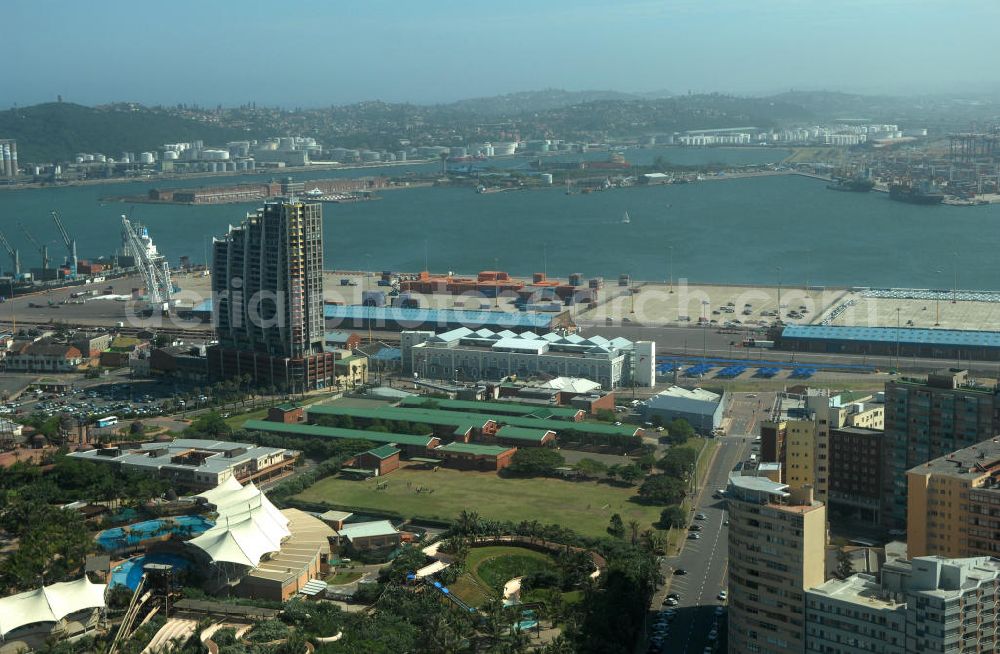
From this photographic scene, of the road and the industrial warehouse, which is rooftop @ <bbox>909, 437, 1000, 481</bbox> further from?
the industrial warehouse

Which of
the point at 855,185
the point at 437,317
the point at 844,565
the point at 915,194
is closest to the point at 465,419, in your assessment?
the point at 437,317

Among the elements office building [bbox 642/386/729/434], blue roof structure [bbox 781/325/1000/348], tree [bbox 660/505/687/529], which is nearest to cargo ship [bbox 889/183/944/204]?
blue roof structure [bbox 781/325/1000/348]

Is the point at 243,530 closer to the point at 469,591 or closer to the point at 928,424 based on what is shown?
the point at 469,591

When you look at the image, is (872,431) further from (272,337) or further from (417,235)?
(417,235)

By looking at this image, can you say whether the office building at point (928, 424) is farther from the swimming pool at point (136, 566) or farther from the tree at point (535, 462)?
the swimming pool at point (136, 566)

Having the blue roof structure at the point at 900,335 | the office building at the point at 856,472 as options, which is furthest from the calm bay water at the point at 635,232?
the office building at the point at 856,472

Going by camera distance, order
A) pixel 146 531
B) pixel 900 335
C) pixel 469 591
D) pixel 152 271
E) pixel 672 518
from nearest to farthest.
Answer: pixel 469 591
pixel 146 531
pixel 672 518
pixel 900 335
pixel 152 271

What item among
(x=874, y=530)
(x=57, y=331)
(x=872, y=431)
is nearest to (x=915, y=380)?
(x=872, y=431)
